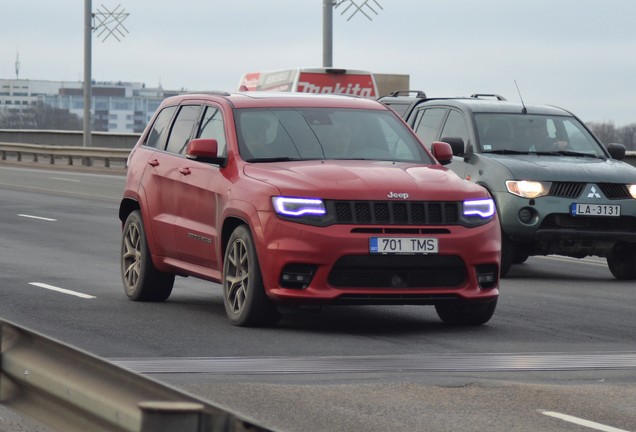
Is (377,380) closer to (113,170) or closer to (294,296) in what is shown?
(294,296)

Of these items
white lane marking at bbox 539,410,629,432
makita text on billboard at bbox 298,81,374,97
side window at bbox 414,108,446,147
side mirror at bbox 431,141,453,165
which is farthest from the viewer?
makita text on billboard at bbox 298,81,374,97

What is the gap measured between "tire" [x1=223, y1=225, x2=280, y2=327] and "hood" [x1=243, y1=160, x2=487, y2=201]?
470mm

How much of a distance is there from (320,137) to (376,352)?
7.96 ft

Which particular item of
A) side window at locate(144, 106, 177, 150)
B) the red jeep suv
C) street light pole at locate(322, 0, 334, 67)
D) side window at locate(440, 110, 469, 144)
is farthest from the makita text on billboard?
the red jeep suv

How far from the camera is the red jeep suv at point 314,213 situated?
10656mm

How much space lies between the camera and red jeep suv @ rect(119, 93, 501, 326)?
420 inches

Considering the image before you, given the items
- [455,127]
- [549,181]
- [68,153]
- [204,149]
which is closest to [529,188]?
[549,181]

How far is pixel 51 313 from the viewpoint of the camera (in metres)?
11.9

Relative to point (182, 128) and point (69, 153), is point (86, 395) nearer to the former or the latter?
point (182, 128)

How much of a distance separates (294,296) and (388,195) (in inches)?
36.2

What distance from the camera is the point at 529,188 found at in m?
15.6

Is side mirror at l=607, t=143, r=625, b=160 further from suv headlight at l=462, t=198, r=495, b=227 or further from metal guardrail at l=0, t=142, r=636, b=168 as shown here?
metal guardrail at l=0, t=142, r=636, b=168

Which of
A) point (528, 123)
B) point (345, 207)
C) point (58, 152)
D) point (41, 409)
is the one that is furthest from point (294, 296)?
point (58, 152)

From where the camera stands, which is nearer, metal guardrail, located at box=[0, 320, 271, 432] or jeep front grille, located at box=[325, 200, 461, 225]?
metal guardrail, located at box=[0, 320, 271, 432]
